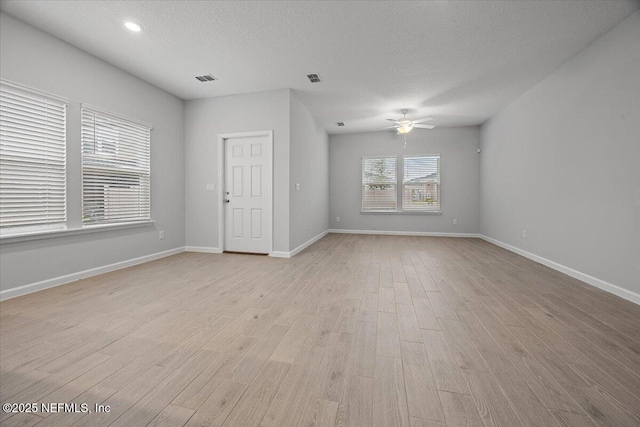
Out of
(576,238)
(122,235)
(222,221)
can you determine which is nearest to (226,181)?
(222,221)

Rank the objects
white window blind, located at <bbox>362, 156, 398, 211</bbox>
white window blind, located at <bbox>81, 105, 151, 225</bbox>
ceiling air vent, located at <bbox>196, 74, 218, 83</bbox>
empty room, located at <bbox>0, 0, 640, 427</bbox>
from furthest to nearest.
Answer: white window blind, located at <bbox>362, 156, 398, 211</bbox>
ceiling air vent, located at <bbox>196, 74, 218, 83</bbox>
white window blind, located at <bbox>81, 105, 151, 225</bbox>
empty room, located at <bbox>0, 0, 640, 427</bbox>

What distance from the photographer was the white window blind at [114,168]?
3.36 m

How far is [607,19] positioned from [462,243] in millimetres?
4316

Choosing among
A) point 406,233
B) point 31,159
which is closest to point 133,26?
point 31,159

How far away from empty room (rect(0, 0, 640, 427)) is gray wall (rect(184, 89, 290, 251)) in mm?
39

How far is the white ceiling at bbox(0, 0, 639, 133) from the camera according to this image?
257cm

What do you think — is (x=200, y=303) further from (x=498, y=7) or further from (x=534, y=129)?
(x=534, y=129)

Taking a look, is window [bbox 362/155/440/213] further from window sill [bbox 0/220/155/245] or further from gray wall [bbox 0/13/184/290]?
window sill [bbox 0/220/155/245]

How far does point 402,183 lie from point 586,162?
14.2 feet

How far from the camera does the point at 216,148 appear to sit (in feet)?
15.7

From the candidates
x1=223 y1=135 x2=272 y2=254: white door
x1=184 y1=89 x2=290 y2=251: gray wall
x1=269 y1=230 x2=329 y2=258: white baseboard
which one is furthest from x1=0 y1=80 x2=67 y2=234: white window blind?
x1=269 y1=230 x2=329 y2=258: white baseboard

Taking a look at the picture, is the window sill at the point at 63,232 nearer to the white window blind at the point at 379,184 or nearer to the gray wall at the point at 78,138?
the gray wall at the point at 78,138

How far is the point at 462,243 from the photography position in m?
6.00

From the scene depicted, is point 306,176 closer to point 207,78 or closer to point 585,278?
point 207,78
